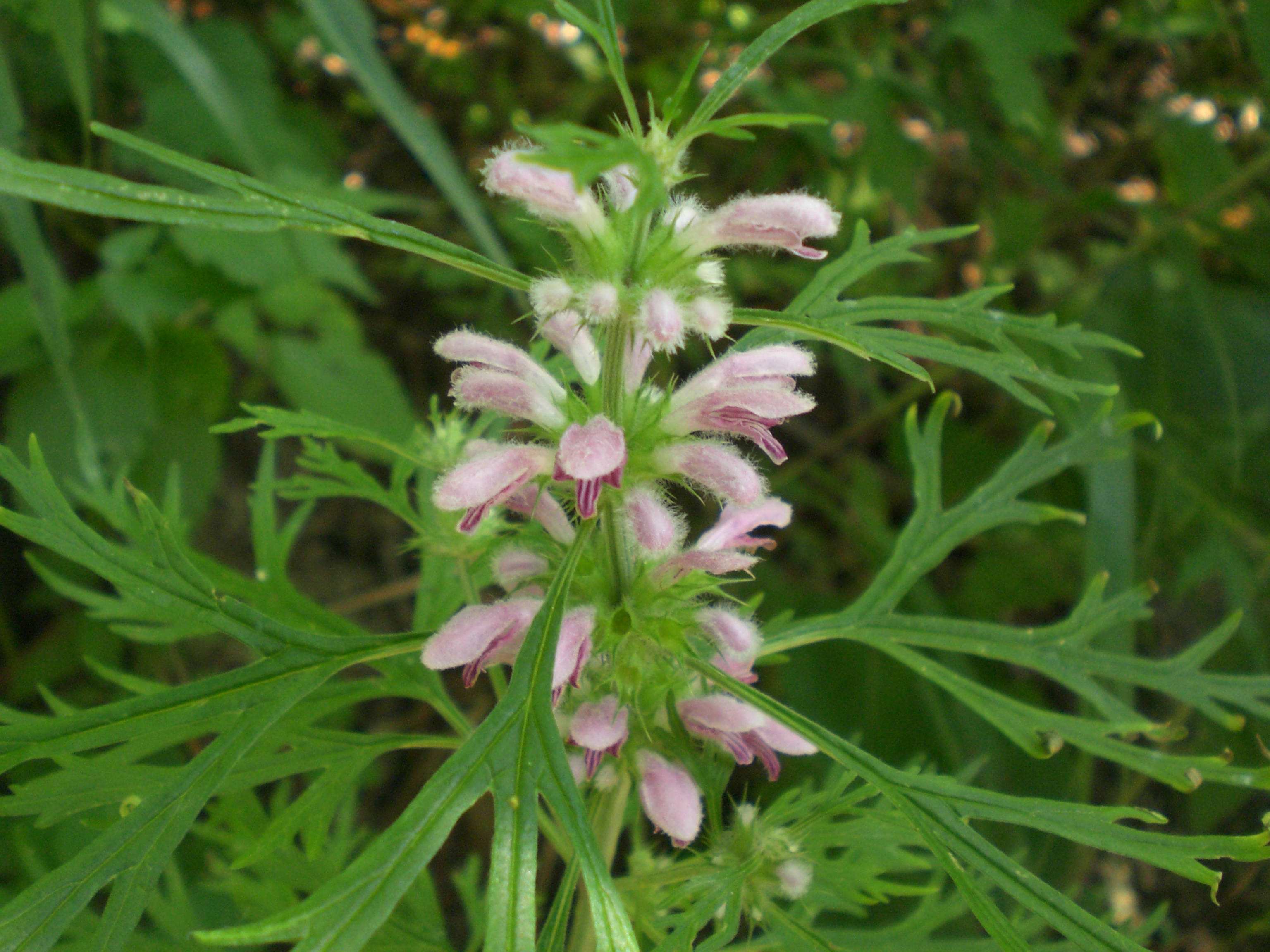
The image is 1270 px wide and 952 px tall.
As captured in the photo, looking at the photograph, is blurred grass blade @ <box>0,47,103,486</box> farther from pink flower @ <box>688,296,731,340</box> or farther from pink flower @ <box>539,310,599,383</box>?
pink flower @ <box>688,296,731,340</box>

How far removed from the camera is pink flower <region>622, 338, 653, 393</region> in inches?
33.0

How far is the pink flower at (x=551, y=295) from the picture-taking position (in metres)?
0.71

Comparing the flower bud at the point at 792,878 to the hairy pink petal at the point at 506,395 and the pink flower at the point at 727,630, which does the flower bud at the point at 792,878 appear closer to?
the pink flower at the point at 727,630

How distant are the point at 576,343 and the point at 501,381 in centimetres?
10

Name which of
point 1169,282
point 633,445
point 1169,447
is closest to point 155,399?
point 633,445

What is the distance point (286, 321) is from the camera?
2221 millimetres

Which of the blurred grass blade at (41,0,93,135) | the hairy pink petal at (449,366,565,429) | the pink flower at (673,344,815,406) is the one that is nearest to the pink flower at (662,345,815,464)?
the pink flower at (673,344,815,406)

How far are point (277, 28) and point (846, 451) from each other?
82.9 inches

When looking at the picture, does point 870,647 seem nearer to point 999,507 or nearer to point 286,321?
point 999,507

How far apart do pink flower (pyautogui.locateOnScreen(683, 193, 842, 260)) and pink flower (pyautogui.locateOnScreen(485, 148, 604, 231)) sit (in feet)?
0.29

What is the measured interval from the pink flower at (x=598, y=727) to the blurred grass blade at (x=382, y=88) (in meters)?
0.93

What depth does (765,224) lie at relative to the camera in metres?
0.76

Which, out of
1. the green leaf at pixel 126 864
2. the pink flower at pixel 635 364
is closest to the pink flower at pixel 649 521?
the pink flower at pixel 635 364

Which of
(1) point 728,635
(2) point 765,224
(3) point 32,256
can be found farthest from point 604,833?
(3) point 32,256
